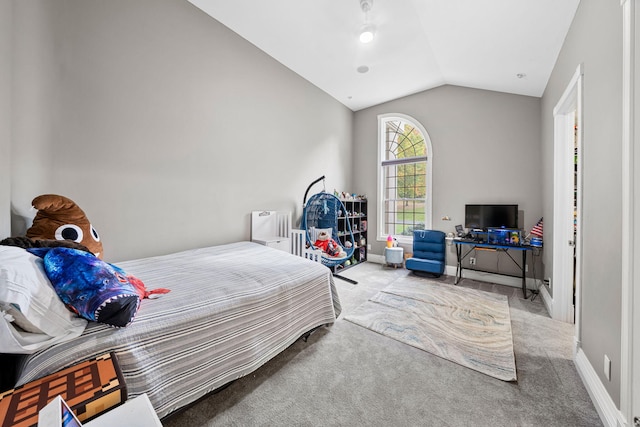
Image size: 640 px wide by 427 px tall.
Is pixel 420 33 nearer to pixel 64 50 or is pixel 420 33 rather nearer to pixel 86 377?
pixel 64 50

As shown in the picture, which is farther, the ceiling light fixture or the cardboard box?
the ceiling light fixture

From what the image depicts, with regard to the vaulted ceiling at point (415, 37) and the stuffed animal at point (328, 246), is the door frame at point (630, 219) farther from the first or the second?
the stuffed animal at point (328, 246)

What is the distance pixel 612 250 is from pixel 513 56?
2.49m

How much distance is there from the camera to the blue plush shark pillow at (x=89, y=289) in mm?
1039

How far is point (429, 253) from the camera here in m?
4.18

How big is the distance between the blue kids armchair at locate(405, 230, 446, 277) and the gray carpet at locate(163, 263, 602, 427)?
1786 mm

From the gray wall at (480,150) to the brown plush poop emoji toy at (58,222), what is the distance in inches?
181

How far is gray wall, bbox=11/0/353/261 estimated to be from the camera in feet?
5.89

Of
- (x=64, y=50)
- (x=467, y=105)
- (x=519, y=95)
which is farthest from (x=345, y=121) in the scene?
(x=64, y=50)

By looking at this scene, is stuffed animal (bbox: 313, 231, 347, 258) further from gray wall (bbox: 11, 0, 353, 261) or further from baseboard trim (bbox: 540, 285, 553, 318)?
baseboard trim (bbox: 540, 285, 553, 318)

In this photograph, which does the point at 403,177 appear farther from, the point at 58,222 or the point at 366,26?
the point at 58,222

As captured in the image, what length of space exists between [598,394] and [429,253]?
277cm

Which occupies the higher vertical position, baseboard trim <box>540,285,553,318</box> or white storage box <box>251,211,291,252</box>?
white storage box <box>251,211,291,252</box>

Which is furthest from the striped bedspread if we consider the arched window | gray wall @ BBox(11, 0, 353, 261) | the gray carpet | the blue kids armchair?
the arched window
